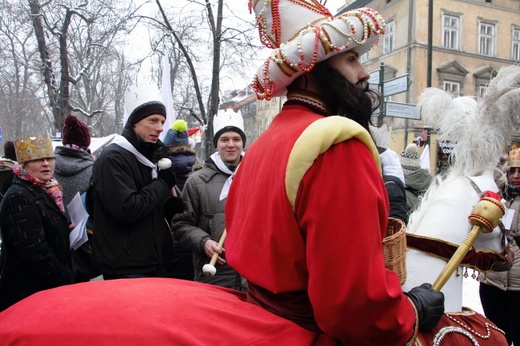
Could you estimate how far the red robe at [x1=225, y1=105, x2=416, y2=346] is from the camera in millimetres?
1238

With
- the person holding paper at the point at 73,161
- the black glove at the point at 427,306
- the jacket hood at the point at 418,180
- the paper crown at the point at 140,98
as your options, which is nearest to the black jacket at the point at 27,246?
the paper crown at the point at 140,98

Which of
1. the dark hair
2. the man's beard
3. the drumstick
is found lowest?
the drumstick

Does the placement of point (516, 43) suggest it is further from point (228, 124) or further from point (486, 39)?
point (228, 124)

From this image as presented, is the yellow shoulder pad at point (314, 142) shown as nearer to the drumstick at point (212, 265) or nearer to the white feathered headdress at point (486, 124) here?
the white feathered headdress at point (486, 124)

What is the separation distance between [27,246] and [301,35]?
7.90 ft

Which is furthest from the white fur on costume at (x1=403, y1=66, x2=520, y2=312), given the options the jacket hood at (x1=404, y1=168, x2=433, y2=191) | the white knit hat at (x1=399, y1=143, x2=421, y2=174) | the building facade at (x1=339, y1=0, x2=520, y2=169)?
the building facade at (x1=339, y1=0, x2=520, y2=169)

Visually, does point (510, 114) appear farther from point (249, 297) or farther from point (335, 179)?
point (249, 297)

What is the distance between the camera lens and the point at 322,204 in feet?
4.14

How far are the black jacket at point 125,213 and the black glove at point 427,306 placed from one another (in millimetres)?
2053

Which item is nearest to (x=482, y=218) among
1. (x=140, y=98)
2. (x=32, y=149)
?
(x=140, y=98)

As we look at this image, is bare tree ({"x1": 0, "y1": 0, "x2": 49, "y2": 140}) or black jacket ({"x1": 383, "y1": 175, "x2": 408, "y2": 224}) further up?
bare tree ({"x1": 0, "y1": 0, "x2": 49, "y2": 140})

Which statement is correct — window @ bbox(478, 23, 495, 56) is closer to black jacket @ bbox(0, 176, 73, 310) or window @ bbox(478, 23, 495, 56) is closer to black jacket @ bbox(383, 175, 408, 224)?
black jacket @ bbox(383, 175, 408, 224)

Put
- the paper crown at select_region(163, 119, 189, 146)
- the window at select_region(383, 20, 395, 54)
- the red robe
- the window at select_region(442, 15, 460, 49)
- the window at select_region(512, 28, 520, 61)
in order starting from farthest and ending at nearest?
the window at select_region(512, 28, 520, 61) < the window at select_region(383, 20, 395, 54) < the window at select_region(442, 15, 460, 49) < the paper crown at select_region(163, 119, 189, 146) < the red robe

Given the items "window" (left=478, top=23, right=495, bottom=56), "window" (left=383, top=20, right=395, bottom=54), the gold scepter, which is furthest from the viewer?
"window" (left=478, top=23, right=495, bottom=56)
